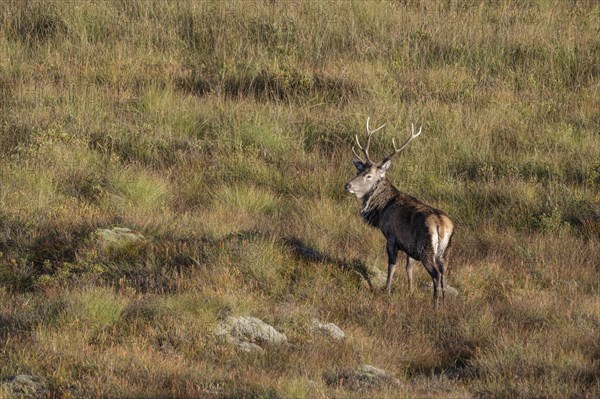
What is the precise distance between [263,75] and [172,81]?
1.45 m

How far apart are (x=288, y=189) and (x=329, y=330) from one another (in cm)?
489

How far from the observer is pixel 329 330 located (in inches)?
367

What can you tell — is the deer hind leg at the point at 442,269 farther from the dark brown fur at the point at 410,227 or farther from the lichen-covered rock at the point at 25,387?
the lichen-covered rock at the point at 25,387

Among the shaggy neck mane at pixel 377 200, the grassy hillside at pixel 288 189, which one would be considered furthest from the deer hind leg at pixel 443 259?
the shaggy neck mane at pixel 377 200

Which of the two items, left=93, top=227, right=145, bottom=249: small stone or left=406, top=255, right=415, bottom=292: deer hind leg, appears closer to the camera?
left=406, top=255, right=415, bottom=292: deer hind leg

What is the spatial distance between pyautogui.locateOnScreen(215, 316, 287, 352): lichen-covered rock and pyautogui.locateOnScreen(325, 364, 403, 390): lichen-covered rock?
35.1 inches

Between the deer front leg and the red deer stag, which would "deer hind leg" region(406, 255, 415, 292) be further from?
the deer front leg

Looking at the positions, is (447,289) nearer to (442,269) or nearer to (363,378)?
(442,269)

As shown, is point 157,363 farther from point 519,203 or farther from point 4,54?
point 4,54

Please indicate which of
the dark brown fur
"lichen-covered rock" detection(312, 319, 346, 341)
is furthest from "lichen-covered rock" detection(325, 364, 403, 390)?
the dark brown fur

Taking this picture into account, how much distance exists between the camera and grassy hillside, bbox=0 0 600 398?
871 cm

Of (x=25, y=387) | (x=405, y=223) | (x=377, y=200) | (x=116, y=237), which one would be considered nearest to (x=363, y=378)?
(x=25, y=387)

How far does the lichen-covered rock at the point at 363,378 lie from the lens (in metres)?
8.05

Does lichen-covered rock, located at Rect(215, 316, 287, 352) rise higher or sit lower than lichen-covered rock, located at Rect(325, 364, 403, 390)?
lower
